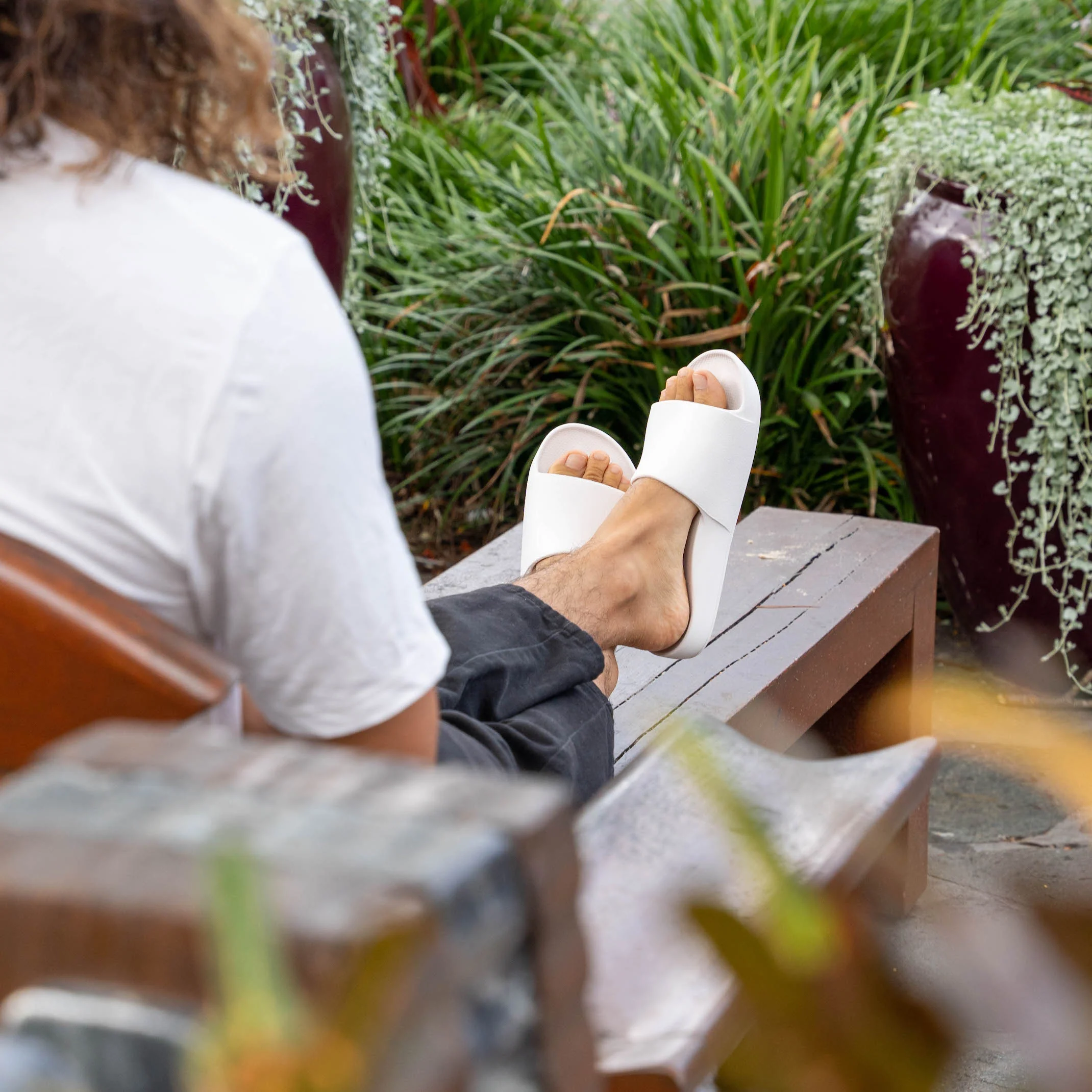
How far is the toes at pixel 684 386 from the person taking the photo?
70.2 inches

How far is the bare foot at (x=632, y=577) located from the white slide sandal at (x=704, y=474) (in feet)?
0.04

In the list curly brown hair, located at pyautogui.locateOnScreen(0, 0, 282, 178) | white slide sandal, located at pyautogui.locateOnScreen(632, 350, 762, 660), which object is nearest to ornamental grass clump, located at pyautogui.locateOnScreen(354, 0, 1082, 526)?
white slide sandal, located at pyautogui.locateOnScreen(632, 350, 762, 660)

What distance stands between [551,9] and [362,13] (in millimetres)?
1889

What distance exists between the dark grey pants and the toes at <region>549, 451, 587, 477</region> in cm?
64

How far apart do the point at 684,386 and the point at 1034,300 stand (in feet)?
2.13

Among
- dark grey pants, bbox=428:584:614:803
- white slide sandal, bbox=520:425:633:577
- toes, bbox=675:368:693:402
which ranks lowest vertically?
white slide sandal, bbox=520:425:633:577

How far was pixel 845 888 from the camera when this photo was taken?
60 centimetres

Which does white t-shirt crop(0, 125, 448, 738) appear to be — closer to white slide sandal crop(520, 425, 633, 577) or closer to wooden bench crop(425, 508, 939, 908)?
wooden bench crop(425, 508, 939, 908)

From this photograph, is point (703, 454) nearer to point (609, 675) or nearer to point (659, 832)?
point (609, 675)

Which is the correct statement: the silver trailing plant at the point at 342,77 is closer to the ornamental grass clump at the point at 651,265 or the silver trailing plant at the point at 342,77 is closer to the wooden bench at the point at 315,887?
the ornamental grass clump at the point at 651,265

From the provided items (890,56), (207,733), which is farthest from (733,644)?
(890,56)

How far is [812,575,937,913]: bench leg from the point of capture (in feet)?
5.98

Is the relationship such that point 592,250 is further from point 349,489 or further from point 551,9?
point 349,489

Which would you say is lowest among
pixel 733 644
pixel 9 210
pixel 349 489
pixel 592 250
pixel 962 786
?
pixel 962 786
